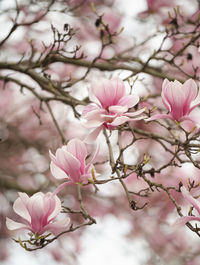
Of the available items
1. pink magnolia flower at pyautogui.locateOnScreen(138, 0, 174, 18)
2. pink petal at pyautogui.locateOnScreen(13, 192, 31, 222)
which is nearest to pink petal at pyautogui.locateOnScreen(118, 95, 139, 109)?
pink petal at pyautogui.locateOnScreen(13, 192, 31, 222)

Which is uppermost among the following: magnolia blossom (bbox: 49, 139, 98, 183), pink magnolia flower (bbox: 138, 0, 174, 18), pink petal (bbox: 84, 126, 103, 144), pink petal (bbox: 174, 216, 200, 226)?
pink magnolia flower (bbox: 138, 0, 174, 18)

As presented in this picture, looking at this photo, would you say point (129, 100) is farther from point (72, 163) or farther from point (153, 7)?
point (153, 7)

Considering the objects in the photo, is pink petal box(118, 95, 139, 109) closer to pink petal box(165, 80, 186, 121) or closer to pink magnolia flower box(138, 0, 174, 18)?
pink petal box(165, 80, 186, 121)

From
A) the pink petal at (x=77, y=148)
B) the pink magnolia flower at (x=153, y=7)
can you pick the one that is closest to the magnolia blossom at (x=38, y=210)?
the pink petal at (x=77, y=148)

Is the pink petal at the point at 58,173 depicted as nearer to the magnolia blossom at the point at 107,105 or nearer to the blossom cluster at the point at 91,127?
the blossom cluster at the point at 91,127

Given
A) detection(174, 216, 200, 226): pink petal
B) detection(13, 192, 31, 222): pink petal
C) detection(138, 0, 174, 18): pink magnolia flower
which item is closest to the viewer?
detection(174, 216, 200, 226): pink petal

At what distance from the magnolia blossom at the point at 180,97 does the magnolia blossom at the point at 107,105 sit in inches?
3.4

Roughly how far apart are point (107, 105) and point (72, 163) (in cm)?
20

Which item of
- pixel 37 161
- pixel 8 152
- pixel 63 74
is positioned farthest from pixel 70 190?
pixel 63 74

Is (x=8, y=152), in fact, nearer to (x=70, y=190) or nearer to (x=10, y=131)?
(x=10, y=131)

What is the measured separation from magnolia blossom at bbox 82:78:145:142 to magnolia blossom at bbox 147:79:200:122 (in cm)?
9

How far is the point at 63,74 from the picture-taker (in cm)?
450

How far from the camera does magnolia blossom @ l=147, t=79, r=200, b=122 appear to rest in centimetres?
120

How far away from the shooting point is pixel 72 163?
3.85 feet
